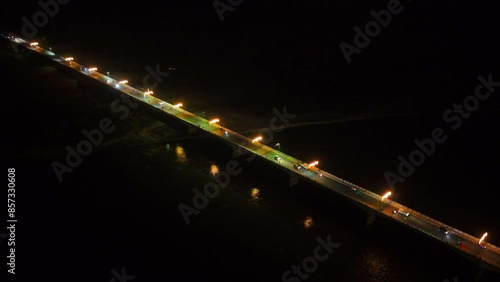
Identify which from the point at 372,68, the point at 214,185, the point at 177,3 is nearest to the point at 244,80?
the point at 372,68

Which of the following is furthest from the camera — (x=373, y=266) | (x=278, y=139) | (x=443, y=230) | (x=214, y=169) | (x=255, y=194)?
(x=278, y=139)

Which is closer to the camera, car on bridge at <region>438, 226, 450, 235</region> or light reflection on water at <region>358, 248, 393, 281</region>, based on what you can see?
light reflection on water at <region>358, 248, 393, 281</region>

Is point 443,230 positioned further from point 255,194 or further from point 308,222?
point 255,194

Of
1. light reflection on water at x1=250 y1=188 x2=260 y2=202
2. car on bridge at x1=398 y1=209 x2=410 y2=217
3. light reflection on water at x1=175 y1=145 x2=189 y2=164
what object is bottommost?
car on bridge at x1=398 y1=209 x2=410 y2=217

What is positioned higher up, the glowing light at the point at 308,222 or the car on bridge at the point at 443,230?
the glowing light at the point at 308,222

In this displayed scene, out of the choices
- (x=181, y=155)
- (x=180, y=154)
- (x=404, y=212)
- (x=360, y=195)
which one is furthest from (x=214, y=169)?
(x=404, y=212)

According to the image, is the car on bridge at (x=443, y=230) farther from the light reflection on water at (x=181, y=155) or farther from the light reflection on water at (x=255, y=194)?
the light reflection on water at (x=181, y=155)

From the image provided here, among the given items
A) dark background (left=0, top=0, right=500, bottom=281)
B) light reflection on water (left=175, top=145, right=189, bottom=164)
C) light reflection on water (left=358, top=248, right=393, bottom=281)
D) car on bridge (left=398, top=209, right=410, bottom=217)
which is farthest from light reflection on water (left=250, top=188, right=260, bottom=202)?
car on bridge (left=398, top=209, right=410, bottom=217)

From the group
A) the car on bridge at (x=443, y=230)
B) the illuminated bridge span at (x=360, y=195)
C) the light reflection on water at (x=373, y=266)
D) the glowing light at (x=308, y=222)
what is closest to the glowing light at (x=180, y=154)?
the illuminated bridge span at (x=360, y=195)

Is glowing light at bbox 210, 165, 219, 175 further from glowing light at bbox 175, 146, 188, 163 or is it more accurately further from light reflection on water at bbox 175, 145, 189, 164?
glowing light at bbox 175, 146, 188, 163
